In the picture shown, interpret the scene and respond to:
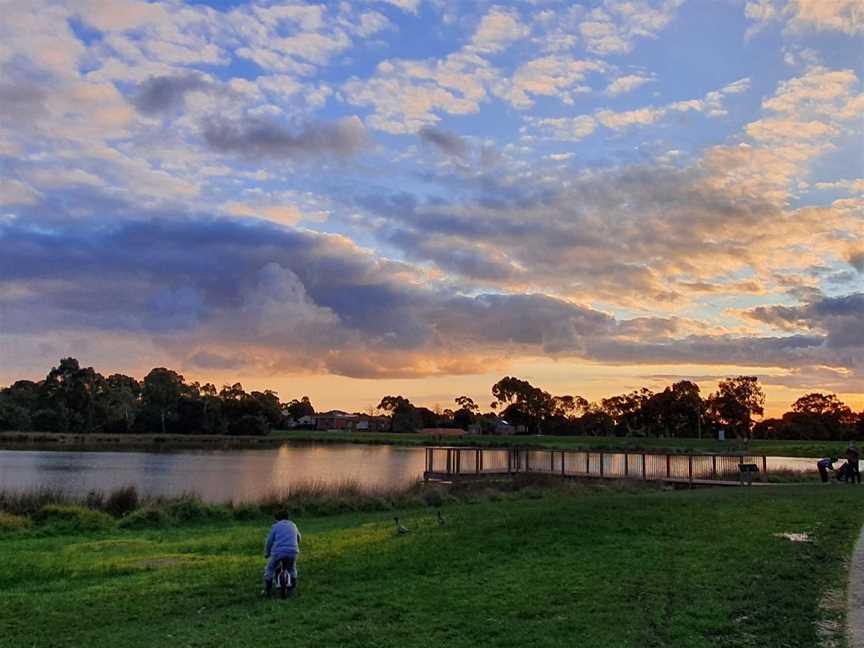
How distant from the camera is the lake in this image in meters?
34.9

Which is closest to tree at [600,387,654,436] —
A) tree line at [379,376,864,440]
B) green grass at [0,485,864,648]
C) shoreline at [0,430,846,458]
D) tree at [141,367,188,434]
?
tree line at [379,376,864,440]

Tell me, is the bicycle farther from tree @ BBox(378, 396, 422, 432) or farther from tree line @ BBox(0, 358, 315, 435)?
tree @ BBox(378, 396, 422, 432)

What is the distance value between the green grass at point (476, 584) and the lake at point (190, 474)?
1646cm

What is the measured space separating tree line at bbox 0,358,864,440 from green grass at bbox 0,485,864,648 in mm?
96109

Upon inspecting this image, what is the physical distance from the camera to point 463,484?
35.2 meters

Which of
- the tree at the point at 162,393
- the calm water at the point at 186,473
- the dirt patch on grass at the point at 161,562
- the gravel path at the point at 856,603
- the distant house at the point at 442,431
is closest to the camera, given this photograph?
the gravel path at the point at 856,603

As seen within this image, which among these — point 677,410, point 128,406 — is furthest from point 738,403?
point 128,406

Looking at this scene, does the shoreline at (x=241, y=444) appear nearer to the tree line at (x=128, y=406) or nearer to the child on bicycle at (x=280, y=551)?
the tree line at (x=128, y=406)

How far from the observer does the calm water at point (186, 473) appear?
3512cm

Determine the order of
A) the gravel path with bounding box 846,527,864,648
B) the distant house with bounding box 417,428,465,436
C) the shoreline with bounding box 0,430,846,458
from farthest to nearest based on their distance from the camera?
the distant house with bounding box 417,428,465,436, the shoreline with bounding box 0,430,846,458, the gravel path with bounding box 846,527,864,648

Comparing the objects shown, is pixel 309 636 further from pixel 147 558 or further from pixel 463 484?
pixel 463 484

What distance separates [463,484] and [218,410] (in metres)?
89.2

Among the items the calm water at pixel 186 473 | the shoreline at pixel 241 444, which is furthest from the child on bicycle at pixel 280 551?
Answer: the shoreline at pixel 241 444

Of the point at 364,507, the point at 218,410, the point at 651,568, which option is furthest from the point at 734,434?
the point at 651,568
